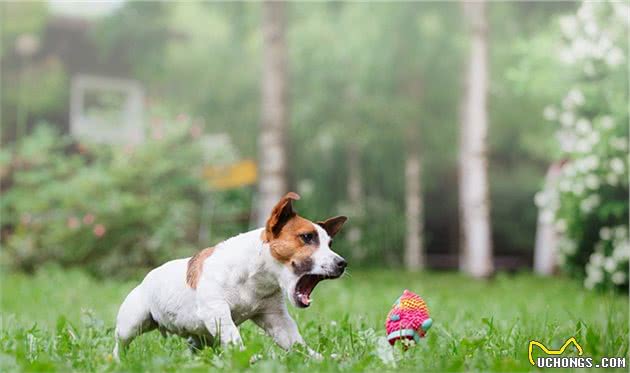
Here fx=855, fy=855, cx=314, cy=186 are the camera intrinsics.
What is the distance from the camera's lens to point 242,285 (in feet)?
10.9

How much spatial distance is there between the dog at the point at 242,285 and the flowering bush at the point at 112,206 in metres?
6.93

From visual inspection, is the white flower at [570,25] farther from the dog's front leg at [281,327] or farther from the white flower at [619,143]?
the dog's front leg at [281,327]

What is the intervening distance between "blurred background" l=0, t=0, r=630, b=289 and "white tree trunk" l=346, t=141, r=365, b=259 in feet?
0.14

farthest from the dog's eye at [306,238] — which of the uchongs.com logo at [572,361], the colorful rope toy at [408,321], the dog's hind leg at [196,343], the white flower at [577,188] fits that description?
the white flower at [577,188]

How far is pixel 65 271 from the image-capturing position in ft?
34.9

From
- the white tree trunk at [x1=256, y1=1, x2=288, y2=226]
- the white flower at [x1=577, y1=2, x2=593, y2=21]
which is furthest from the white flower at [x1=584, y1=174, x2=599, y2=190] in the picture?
the white tree trunk at [x1=256, y1=1, x2=288, y2=226]

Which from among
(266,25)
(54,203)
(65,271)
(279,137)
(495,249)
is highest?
(266,25)

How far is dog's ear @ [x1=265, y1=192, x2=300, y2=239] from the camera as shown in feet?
10.6

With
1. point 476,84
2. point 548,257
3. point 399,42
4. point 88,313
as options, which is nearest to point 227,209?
point 476,84

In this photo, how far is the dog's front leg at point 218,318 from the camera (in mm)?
3168

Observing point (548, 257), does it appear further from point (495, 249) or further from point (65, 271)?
point (65, 271)

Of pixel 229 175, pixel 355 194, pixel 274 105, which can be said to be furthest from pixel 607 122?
pixel 355 194

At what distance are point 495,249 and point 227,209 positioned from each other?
30.4 feet

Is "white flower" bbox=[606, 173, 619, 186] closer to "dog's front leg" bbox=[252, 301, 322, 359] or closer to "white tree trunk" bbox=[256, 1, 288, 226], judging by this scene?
"white tree trunk" bbox=[256, 1, 288, 226]
